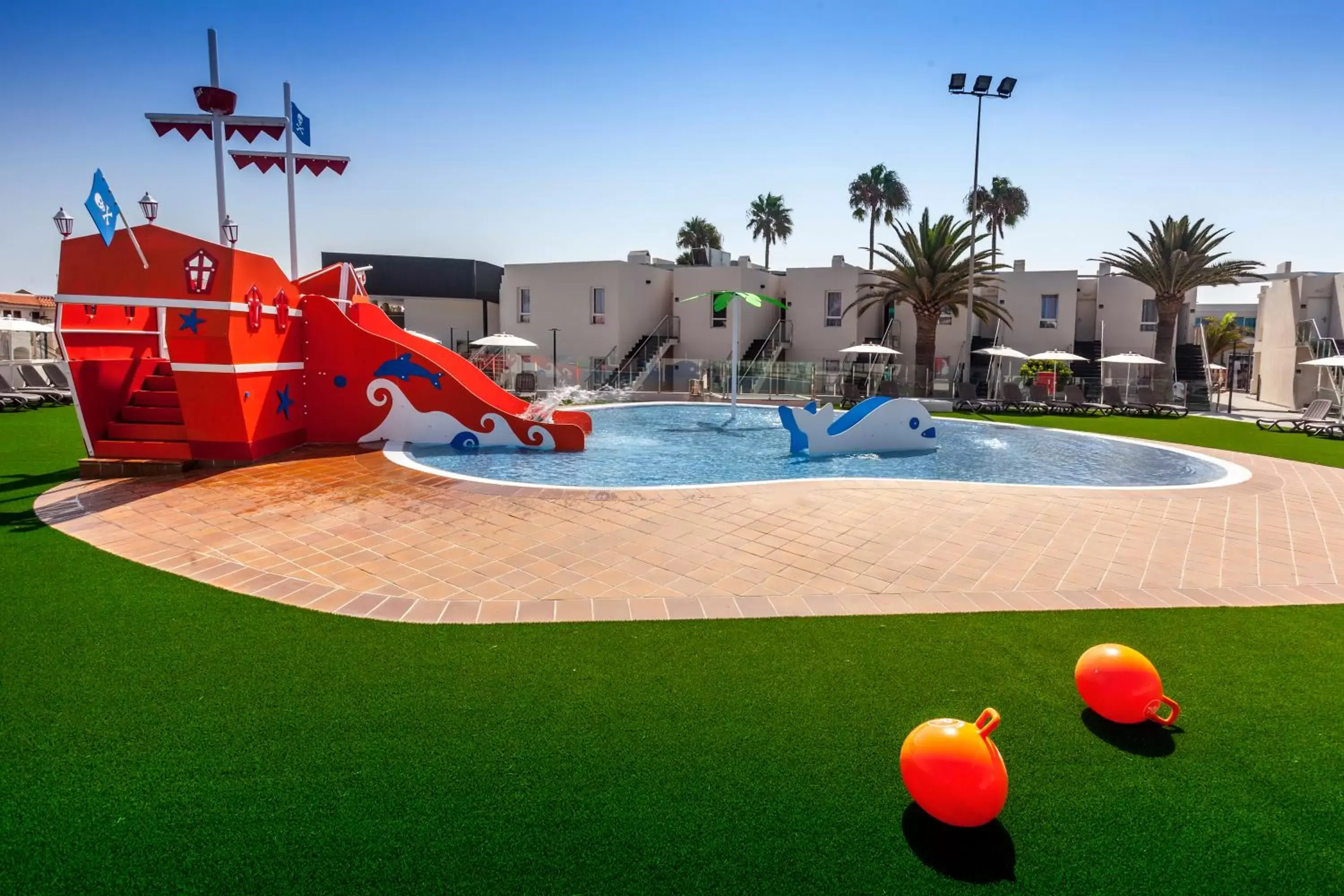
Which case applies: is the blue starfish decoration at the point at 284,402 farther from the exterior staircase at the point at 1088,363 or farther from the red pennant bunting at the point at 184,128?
the exterior staircase at the point at 1088,363

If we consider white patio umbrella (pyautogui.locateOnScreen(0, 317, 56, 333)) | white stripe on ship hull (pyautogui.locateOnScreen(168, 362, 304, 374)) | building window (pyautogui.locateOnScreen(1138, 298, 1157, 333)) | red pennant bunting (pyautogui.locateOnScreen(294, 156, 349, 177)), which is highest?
red pennant bunting (pyautogui.locateOnScreen(294, 156, 349, 177))

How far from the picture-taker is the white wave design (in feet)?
44.1

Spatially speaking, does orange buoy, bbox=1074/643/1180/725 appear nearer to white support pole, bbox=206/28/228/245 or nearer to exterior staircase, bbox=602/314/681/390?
white support pole, bbox=206/28/228/245

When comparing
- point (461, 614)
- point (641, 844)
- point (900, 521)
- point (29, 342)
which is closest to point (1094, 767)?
point (641, 844)

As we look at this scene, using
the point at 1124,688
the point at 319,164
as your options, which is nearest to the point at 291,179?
the point at 319,164

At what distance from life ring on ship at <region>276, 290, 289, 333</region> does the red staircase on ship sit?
1.67 metres

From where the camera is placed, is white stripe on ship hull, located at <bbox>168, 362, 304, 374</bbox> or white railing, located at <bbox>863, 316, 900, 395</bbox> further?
white railing, located at <bbox>863, 316, 900, 395</bbox>

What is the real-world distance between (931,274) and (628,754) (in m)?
29.9

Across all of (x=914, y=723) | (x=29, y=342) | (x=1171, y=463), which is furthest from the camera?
(x=29, y=342)

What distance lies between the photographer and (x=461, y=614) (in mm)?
5406

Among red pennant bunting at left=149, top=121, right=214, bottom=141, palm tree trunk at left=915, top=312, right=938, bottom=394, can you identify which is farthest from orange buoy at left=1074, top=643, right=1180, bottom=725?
palm tree trunk at left=915, top=312, right=938, bottom=394

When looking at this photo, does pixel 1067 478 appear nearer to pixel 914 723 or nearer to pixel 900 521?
pixel 900 521

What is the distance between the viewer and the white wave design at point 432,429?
13.5 m

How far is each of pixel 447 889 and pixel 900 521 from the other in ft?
20.9
